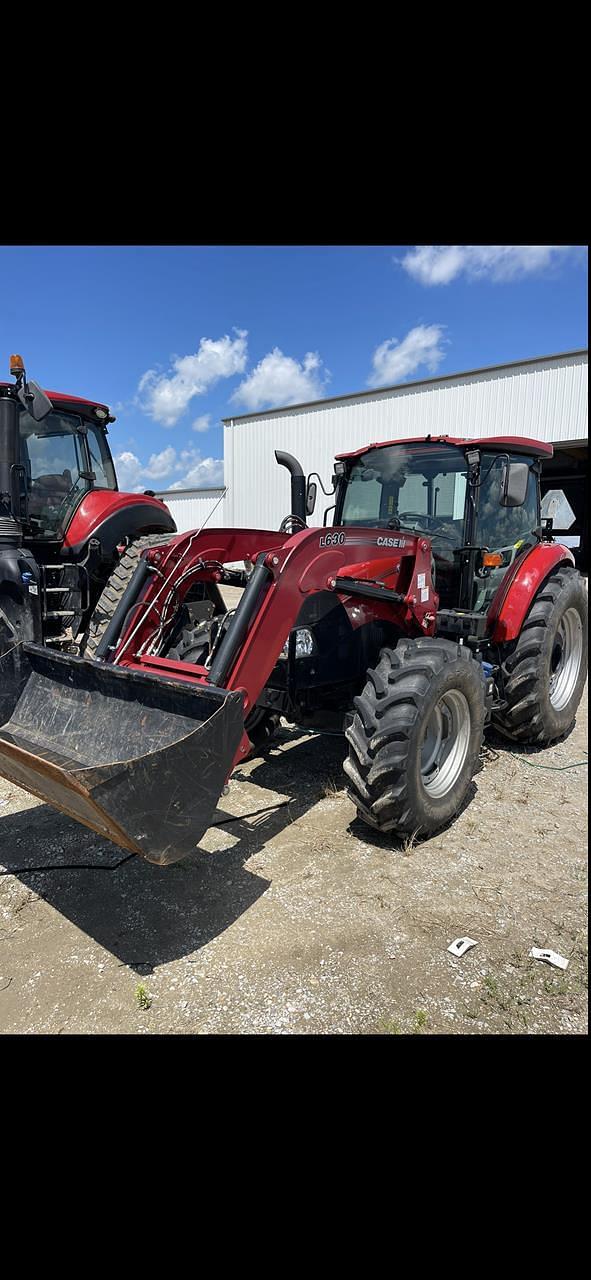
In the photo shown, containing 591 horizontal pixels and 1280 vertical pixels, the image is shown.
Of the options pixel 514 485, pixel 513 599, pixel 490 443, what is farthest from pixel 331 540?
pixel 513 599

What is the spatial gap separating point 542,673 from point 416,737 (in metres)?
2.01

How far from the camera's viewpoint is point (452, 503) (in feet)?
16.4

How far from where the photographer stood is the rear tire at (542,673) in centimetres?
513

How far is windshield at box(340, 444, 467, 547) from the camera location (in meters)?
4.95

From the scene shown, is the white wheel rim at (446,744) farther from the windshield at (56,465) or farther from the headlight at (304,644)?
the windshield at (56,465)

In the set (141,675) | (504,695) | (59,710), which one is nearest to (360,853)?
(141,675)

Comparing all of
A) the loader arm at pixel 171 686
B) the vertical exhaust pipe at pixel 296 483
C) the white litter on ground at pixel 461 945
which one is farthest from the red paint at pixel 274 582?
the white litter on ground at pixel 461 945

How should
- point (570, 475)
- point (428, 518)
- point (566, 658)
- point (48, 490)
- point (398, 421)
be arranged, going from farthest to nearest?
point (398, 421) → point (570, 475) → point (48, 490) → point (566, 658) → point (428, 518)

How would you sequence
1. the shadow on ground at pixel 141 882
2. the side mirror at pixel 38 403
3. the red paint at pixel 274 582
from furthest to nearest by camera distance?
the side mirror at pixel 38 403
the red paint at pixel 274 582
the shadow on ground at pixel 141 882

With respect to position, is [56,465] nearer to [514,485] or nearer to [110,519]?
[110,519]

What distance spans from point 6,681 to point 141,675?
3.38 ft

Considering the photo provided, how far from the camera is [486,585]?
16.8 feet

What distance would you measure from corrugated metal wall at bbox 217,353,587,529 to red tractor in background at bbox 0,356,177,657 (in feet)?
35.0

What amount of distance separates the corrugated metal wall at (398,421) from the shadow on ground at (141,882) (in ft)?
43.1
